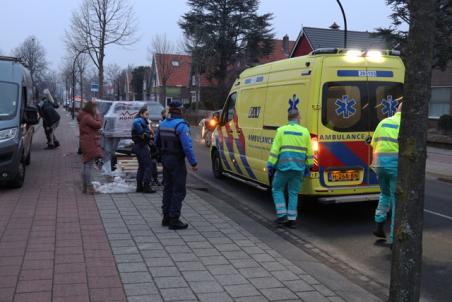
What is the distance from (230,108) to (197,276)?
21.4 feet

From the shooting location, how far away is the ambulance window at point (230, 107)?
35.9 feet

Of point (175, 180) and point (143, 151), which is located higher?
point (143, 151)

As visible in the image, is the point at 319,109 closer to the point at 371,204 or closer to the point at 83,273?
the point at 371,204

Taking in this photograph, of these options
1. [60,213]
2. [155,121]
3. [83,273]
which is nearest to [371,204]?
[60,213]

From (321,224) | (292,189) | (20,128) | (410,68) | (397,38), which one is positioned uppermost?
(397,38)

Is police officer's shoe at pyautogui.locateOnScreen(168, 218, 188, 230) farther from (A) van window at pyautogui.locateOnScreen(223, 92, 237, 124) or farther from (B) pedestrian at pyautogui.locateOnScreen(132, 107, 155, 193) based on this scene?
(A) van window at pyautogui.locateOnScreen(223, 92, 237, 124)

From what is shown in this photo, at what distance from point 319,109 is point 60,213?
13.5 feet

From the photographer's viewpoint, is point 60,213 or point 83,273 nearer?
point 83,273

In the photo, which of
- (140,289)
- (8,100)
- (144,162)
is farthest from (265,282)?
(8,100)

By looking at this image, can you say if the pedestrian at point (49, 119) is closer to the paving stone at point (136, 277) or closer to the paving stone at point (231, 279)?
the paving stone at point (136, 277)

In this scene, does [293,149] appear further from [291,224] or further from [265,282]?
[265,282]

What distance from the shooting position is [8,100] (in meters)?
10.2

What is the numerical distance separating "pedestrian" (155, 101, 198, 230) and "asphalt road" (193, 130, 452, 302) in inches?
71.9

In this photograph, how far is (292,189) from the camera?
7551mm
